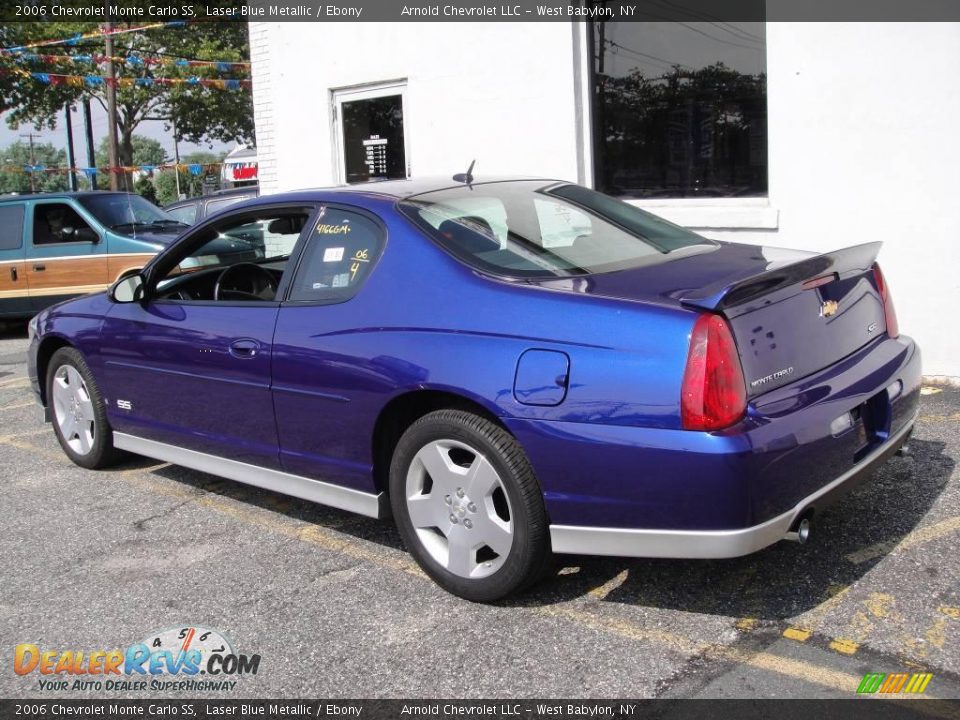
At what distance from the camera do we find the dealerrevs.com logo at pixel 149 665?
129 inches

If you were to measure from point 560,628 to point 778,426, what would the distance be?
41.0 inches

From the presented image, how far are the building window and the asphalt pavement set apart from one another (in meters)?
3.35

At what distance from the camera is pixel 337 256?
4141 millimetres

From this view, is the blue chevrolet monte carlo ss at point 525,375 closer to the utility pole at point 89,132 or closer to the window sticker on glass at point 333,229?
the window sticker on glass at point 333,229

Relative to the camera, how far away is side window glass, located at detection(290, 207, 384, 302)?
13.2 ft

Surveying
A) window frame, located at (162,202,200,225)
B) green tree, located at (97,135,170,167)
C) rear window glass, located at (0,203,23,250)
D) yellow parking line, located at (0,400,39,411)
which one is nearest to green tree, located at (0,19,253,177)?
window frame, located at (162,202,200,225)

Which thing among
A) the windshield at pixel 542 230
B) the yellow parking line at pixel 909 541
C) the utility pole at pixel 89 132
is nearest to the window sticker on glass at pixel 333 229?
the windshield at pixel 542 230

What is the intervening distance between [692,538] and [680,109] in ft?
18.4

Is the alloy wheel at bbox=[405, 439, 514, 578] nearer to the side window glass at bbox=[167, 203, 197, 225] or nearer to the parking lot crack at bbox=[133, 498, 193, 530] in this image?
the parking lot crack at bbox=[133, 498, 193, 530]

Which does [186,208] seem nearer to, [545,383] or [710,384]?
[545,383]

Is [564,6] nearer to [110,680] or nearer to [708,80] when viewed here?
[708,80]

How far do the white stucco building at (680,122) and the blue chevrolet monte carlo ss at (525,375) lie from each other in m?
2.87

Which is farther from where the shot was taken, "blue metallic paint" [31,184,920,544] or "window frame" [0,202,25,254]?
"window frame" [0,202,25,254]

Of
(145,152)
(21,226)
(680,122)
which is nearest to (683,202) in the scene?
(680,122)
